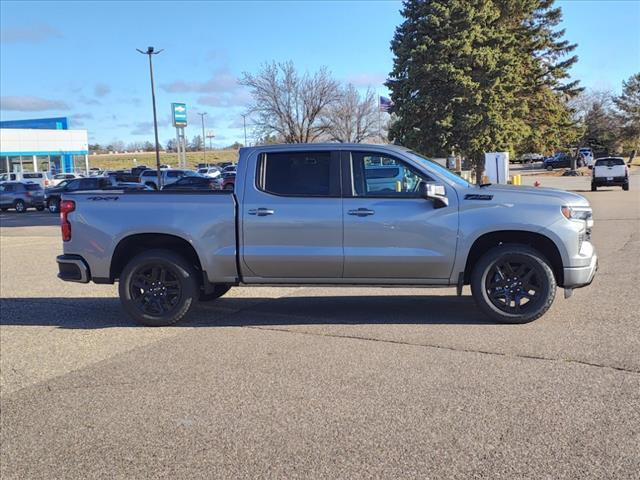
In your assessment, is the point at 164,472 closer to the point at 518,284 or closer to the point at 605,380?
the point at 605,380

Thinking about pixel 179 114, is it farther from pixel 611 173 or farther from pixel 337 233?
pixel 337 233

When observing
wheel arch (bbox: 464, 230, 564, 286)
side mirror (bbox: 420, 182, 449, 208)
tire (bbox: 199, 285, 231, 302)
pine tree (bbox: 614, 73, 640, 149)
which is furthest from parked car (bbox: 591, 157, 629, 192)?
pine tree (bbox: 614, 73, 640, 149)

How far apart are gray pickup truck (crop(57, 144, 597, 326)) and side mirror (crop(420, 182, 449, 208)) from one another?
0.05 feet

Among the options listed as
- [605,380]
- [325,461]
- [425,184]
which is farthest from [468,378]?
[425,184]

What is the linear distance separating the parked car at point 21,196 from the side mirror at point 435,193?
108 ft

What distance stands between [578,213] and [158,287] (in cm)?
459

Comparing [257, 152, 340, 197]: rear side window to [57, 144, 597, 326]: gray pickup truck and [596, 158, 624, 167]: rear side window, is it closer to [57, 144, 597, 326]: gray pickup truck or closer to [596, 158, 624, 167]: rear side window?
[57, 144, 597, 326]: gray pickup truck

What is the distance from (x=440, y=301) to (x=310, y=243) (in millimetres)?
2164

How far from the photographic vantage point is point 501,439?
3773mm

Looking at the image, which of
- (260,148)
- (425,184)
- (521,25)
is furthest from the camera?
(521,25)

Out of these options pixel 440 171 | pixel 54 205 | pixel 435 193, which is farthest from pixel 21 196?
pixel 435 193

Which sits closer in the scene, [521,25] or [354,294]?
[354,294]

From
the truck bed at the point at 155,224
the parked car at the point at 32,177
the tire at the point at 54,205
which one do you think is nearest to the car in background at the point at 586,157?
the parked car at the point at 32,177

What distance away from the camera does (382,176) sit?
261 inches
